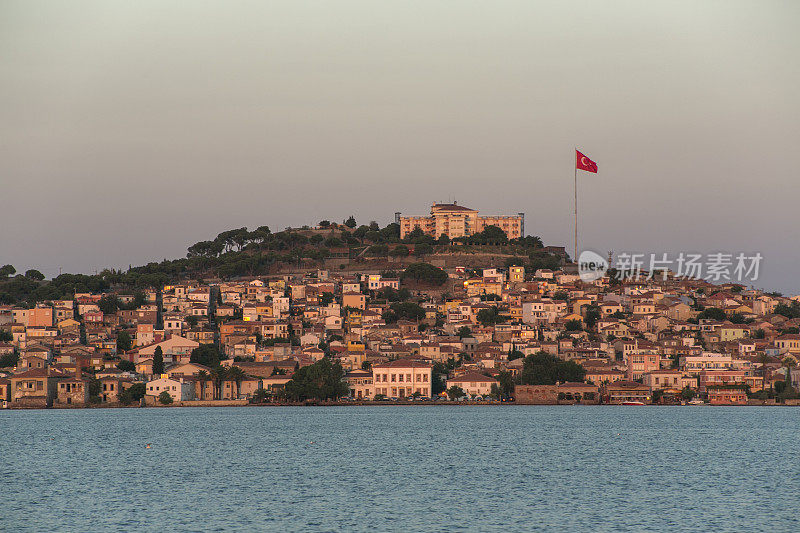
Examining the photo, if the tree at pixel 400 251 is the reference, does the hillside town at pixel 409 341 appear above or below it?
below

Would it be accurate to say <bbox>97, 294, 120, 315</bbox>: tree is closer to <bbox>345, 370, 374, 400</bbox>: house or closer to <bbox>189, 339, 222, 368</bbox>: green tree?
<bbox>189, 339, 222, 368</bbox>: green tree

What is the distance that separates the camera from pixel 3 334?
92938 mm

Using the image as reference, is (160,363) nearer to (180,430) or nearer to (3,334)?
(3,334)

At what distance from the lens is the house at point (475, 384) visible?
7650 cm

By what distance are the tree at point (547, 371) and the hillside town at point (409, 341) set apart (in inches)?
5.1

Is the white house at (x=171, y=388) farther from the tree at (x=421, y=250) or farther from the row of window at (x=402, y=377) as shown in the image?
the tree at (x=421, y=250)

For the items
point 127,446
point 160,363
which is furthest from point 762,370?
point 127,446

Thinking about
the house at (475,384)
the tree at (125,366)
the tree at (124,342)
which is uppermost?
the tree at (124,342)

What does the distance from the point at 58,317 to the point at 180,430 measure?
47785mm

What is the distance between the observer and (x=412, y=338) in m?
87.9


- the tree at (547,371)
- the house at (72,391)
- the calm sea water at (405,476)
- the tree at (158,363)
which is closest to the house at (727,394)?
the tree at (547,371)

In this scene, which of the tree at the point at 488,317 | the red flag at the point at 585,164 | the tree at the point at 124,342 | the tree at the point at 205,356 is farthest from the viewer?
the tree at the point at 488,317

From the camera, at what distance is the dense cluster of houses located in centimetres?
7594

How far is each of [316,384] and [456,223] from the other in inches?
2244
